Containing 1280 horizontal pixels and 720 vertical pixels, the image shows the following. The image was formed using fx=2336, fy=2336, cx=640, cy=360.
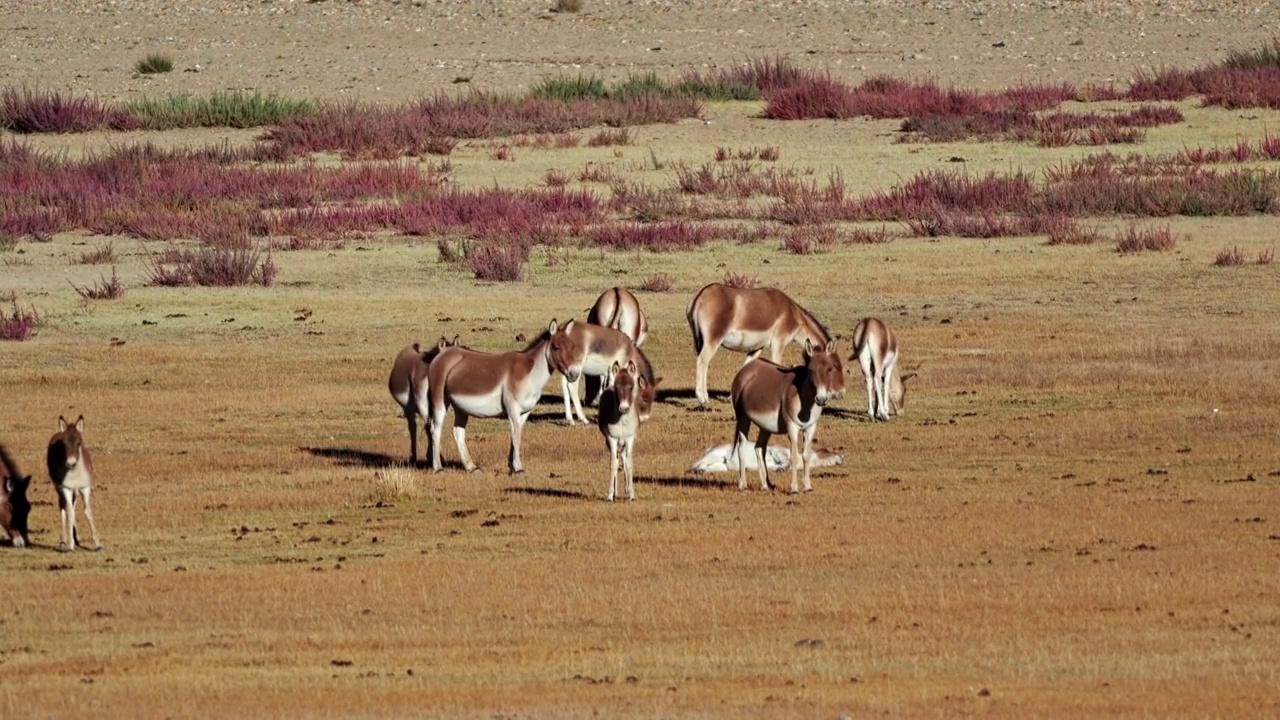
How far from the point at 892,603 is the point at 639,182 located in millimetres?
26046

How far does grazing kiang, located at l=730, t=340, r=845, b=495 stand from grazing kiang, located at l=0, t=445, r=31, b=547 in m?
4.77

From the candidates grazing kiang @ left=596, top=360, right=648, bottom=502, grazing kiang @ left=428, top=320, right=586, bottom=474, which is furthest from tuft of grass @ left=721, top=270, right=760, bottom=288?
grazing kiang @ left=596, top=360, right=648, bottom=502

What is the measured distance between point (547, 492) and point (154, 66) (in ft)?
130

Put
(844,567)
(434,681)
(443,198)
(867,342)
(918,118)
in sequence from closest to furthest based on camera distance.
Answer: (434,681), (844,567), (867,342), (443,198), (918,118)

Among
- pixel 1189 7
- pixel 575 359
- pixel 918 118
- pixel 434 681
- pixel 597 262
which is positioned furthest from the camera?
pixel 1189 7

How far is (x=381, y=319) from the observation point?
87.2ft

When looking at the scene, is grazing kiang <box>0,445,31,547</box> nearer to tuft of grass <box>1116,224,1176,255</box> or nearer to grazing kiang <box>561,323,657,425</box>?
grazing kiang <box>561,323,657,425</box>

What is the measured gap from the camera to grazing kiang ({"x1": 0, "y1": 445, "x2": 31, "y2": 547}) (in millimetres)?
13508

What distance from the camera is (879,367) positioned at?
63.3ft

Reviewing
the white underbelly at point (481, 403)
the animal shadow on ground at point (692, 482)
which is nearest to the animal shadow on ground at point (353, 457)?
the white underbelly at point (481, 403)

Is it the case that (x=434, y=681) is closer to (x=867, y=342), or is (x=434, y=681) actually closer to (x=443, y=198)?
(x=867, y=342)

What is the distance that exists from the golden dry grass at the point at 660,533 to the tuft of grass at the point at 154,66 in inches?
1041

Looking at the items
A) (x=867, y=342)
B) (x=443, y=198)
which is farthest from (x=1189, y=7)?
(x=867, y=342)

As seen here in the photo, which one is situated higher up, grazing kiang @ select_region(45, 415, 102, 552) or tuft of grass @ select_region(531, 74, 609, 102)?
grazing kiang @ select_region(45, 415, 102, 552)
